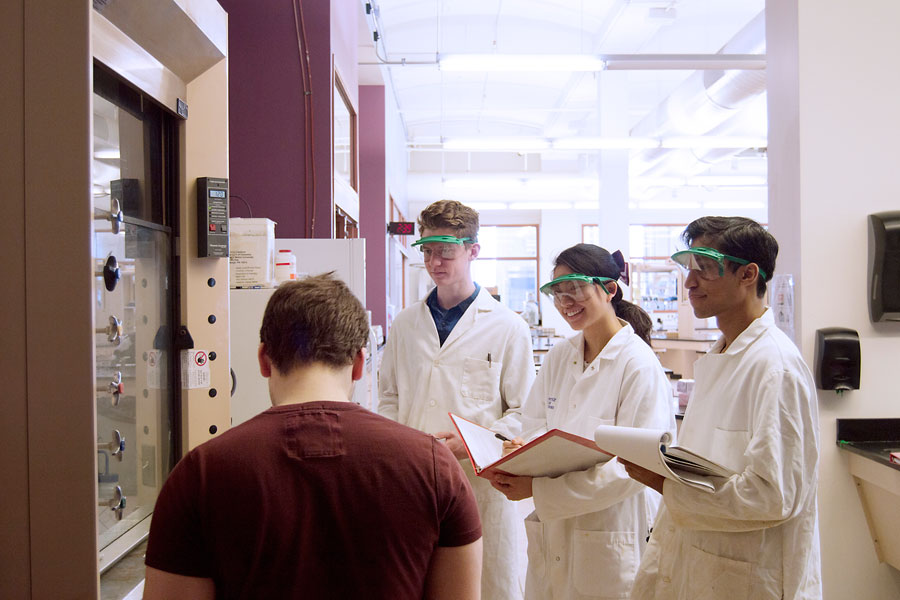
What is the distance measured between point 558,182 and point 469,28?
477cm

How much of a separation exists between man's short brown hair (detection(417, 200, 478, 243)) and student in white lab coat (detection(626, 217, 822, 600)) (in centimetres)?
77

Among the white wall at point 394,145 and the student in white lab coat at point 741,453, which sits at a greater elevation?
the white wall at point 394,145

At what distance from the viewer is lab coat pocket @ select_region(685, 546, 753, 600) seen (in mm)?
1522

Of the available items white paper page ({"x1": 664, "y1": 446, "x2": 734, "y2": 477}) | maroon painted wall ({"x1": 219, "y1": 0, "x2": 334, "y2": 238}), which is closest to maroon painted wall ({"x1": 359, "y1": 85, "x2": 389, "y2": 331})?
maroon painted wall ({"x1": 219, "y1": 0, "x2": 334, "y2": 238})

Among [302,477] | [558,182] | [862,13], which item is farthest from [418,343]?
[558,182]

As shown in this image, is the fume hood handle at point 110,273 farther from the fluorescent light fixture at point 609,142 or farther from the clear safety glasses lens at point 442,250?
the fluorescent light fixture at point 609,142

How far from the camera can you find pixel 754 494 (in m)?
1.44

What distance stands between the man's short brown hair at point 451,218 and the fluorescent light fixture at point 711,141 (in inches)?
270

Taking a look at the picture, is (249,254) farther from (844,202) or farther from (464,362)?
(844,202)

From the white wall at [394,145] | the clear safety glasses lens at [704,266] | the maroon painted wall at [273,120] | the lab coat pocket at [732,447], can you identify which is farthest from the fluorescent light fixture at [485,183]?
the lab coat pocket at [732,447]

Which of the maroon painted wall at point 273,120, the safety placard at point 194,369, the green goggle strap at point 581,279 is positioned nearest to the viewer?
the green goggle strap at point 581,279

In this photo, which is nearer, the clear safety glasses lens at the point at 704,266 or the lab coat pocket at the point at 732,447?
the lab coat pocket at the point at 732,447

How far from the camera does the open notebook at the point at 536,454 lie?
1.55m

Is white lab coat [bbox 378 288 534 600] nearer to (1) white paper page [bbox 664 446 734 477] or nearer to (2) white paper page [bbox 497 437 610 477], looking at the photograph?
(2) white paper page [bbox 497 437 610 477]
